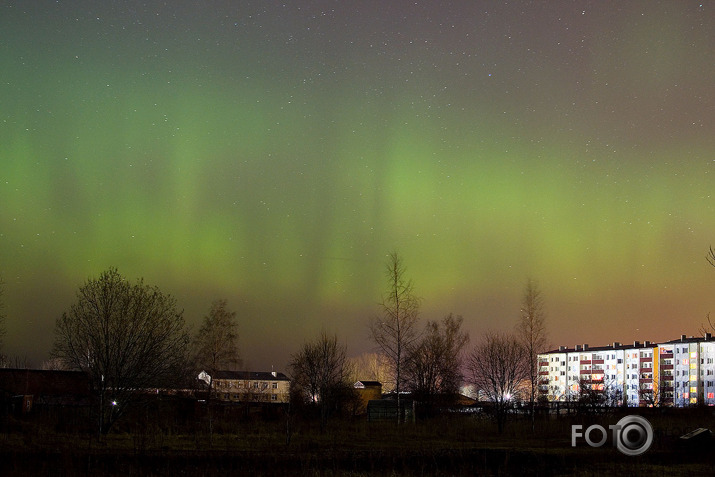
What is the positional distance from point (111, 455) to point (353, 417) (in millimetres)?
28806

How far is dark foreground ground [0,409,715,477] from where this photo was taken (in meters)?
20.9

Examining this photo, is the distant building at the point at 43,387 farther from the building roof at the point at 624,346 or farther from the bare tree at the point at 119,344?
the building roof at the point at 624,346

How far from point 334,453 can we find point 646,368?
124301 millimetres

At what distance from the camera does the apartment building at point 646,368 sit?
411 feet

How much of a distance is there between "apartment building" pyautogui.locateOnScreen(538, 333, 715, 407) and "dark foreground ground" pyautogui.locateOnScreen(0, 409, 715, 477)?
84370 mm

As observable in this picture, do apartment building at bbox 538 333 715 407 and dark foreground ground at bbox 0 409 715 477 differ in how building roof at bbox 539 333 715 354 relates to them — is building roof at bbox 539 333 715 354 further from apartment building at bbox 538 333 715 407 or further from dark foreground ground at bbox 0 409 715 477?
dark foreground ground at bbox 0 409 715 477

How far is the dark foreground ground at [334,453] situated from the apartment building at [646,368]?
84.4 meters

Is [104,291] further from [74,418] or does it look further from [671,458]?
[671,458]

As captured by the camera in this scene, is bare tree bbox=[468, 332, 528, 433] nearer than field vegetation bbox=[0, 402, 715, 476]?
No

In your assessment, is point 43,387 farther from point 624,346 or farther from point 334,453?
point 624,346

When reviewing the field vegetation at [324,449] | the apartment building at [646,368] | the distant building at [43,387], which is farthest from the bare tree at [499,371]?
the apartment building at [646,368]

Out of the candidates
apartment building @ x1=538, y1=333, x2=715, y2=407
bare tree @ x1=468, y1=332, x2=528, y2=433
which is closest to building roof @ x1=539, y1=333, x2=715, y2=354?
apartment building @ x1=538, y1=333, x2=715, y2=407

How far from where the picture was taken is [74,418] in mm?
38594

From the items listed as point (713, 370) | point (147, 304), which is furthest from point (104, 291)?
point (713, 370)
